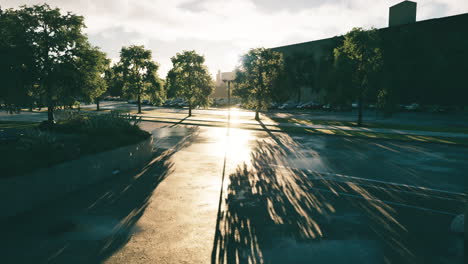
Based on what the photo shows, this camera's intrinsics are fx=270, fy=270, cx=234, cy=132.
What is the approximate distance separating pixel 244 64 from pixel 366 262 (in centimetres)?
3117

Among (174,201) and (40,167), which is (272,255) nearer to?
(174,201)

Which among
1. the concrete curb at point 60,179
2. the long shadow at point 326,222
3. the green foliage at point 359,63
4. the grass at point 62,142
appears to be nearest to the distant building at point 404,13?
the green foliage at point 359,63

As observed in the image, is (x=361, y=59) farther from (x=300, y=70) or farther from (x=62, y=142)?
(x=300, y=70)

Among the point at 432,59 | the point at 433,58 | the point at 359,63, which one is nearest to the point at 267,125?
the point at 359,63

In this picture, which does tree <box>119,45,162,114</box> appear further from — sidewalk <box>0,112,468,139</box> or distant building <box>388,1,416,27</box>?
distant building <box>388,1,416,27</box>

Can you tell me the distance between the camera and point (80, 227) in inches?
272

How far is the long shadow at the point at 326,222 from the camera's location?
5.80 metres

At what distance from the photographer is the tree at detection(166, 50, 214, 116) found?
39500 millimetres

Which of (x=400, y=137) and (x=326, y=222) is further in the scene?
(x=400, y=137)

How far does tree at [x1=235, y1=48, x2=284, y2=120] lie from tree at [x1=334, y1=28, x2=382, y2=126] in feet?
27.7

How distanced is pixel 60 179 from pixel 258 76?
28.0 metres

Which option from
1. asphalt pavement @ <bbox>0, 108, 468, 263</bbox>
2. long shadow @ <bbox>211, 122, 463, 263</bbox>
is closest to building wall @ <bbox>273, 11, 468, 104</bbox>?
asphalt pavement @ <bbox>0, 108, 468, 263</bbox>

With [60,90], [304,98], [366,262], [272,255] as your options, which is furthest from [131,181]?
[304,98]

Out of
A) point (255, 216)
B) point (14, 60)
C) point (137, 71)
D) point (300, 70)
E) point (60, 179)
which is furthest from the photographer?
point (300, 70)
